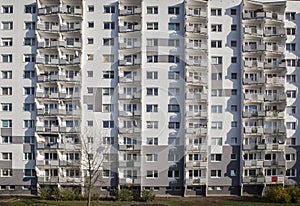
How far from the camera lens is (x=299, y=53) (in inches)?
1426

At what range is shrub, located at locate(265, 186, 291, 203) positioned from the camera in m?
31.3

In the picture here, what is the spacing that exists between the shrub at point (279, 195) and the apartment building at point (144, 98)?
7.53ft

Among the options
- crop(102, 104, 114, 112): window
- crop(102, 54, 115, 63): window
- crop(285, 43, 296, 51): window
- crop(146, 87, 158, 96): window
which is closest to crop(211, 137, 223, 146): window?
crop(146, 87, 158, 96): window

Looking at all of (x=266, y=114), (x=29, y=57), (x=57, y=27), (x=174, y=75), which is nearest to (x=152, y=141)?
(x=174, y=75)

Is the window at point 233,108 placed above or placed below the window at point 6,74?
below

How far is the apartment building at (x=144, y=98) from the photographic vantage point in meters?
34.7

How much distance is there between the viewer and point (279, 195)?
31.5 m

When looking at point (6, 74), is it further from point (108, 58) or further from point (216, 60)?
point (216, 60)

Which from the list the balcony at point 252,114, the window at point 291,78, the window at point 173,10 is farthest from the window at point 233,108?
the window at point 173,10

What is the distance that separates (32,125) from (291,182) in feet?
107

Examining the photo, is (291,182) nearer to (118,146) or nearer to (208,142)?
(208,142)

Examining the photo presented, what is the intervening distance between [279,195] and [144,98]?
1852cm

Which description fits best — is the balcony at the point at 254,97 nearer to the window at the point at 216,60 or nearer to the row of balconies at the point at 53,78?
the window at the point at 216,60

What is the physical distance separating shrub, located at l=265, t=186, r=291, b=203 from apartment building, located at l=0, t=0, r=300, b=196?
7.53 feet
